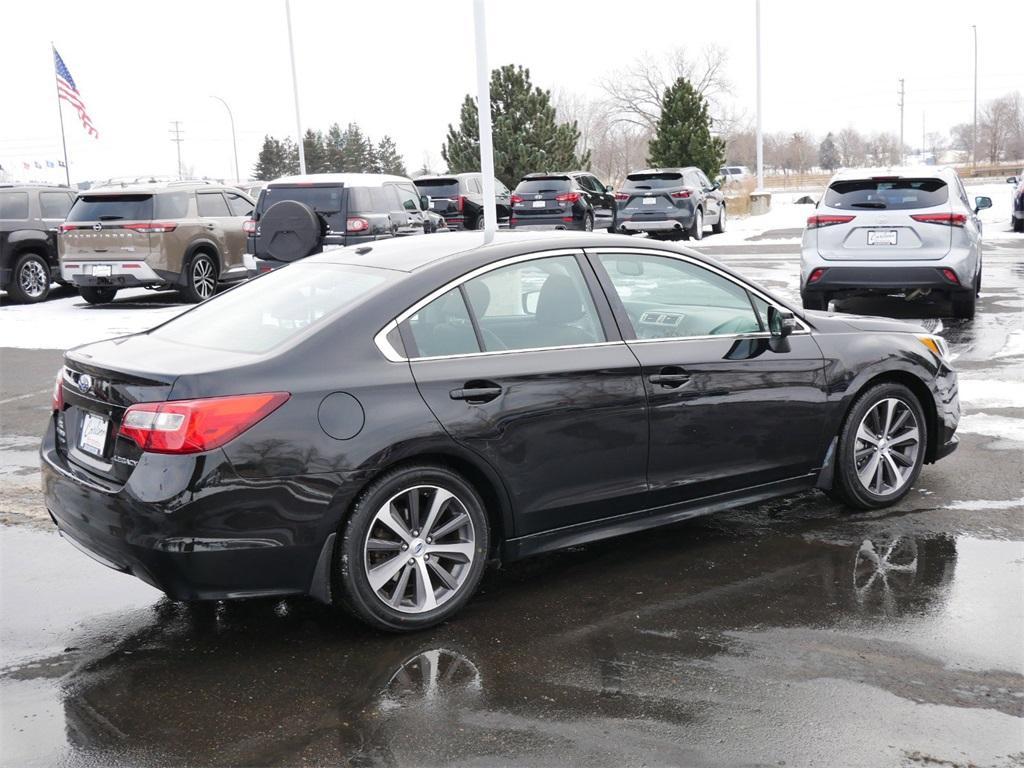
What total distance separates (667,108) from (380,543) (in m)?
37.7

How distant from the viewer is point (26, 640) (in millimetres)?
4426

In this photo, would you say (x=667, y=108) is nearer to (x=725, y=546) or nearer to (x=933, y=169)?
(x=933, y=169)

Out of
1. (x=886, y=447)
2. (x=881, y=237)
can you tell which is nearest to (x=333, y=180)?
(x=881, y=237)

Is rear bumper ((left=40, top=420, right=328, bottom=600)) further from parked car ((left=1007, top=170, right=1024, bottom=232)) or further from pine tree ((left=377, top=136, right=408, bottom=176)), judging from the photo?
pine tree ((left=377, top=136, right=408, bottom=176))

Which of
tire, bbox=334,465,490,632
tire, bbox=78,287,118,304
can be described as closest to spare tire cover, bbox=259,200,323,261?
tire, bbox=78,287,118,304

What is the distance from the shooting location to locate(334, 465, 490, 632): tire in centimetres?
422

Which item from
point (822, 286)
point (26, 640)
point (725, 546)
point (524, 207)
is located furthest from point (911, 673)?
point (524, 207)

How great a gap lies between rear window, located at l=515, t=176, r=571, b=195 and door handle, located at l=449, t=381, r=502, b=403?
22.3 metres

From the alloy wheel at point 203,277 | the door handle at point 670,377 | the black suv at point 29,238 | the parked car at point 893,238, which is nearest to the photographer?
the door handle at point 670,377

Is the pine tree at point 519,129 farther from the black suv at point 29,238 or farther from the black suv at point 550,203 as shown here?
the black suv at point 29,238

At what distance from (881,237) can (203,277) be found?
9922mm

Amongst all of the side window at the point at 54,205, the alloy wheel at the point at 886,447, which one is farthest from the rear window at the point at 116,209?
the alloy wheel at the point at 886,447

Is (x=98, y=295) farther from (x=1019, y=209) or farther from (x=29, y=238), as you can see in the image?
(x=1019, y=209)

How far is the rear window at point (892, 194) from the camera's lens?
12.1 metres
